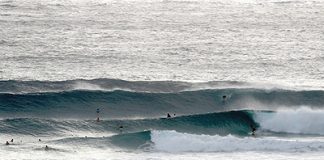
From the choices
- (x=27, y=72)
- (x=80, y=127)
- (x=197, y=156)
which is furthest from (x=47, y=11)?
(x=197, y=156)

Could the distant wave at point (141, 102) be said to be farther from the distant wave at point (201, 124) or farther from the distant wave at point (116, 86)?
the distant wave at point (201, 124)

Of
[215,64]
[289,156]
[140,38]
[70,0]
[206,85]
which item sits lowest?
[289,156]

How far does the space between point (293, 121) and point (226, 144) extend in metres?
6.25

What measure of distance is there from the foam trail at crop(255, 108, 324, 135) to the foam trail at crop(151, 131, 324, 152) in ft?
10.6

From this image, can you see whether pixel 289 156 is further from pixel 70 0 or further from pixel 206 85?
pixel 70 0

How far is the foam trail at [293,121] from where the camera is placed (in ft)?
135

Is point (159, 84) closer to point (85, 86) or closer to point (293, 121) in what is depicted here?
point (85, 86)

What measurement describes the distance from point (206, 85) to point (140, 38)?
50.5ft

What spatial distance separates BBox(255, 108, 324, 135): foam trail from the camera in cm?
4116

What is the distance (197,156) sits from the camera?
3606 centimetres

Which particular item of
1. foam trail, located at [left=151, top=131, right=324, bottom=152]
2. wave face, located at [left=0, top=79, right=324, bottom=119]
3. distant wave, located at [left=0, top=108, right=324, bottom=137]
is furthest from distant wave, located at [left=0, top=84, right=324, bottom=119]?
foam trail, located at [left=151, top=131, right=324, bottom=152]

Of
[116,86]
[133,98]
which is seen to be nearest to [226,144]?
[133,98]

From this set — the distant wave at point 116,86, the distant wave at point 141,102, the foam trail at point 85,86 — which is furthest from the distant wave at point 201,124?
the foam trail at point 85,86

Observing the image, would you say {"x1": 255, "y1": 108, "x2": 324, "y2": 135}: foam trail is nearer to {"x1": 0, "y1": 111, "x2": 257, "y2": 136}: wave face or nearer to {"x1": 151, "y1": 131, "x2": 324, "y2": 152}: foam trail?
{"x1": 0, "y1": 111, "x2": 257, "y2": 136}: wave face
